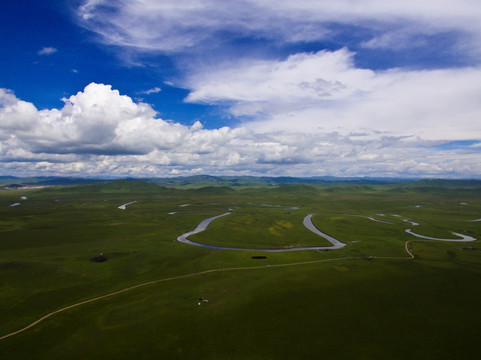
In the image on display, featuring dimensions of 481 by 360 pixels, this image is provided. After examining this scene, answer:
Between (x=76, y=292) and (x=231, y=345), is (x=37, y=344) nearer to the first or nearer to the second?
(x=76, y=292)

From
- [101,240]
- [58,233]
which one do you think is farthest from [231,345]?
[58,233]

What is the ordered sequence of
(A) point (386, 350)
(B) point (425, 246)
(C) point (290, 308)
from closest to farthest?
(A) point (386, 350) → (C) point (290, 308) → (B) point (425, 246)

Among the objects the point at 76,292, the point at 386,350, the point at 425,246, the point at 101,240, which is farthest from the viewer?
the point at 101,240

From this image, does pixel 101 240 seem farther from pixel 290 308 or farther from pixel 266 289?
pixel 290 308


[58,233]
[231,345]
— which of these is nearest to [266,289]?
[231,345]

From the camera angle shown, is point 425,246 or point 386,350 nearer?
point 386,350

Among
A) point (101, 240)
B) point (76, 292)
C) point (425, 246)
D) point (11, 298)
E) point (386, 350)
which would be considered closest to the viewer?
point (386, 350)

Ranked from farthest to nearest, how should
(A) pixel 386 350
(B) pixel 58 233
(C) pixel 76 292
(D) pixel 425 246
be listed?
(B) pixel 58 233 → (D) pixel 425 246 → (C) pixel 76 292 → (A) pixel 386 350

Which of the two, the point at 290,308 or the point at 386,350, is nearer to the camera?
the point at 386,350
